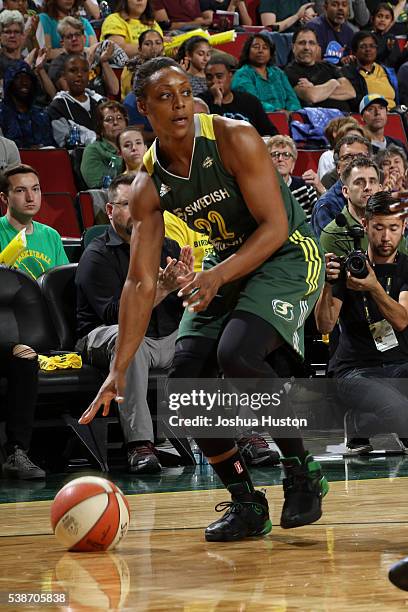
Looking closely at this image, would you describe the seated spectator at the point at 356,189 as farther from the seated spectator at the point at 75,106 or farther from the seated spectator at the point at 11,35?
the seated spectator at the point at 11,35

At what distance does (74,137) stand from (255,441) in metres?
3.77

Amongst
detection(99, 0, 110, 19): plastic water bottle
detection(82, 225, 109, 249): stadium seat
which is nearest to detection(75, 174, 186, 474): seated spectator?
detection(82, 225, 109, 249): stadium seat

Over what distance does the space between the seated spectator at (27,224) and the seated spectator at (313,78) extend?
472 cm

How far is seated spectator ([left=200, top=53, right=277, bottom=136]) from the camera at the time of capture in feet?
30.7

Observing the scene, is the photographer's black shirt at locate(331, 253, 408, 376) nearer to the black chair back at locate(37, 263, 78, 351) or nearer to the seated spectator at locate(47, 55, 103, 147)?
the black chair back at locate(37, 263, 78, 351)

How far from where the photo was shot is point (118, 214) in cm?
656

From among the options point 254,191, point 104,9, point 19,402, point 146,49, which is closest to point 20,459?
point 19,402

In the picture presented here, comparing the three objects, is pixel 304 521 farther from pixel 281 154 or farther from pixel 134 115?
pixel 134 115

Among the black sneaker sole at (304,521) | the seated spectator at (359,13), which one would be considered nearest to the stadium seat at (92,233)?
the black sneaker sole at (304,521)

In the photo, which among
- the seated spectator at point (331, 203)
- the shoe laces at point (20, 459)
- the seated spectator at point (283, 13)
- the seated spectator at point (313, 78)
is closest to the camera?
the shoe laces at point (20, 459)

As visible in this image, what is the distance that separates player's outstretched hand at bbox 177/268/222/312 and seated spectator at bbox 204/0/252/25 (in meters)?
9.66

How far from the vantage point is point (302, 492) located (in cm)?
404

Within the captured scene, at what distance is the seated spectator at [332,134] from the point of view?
891 cm

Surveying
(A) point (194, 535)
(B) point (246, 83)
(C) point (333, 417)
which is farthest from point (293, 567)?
(B) point (246, 83)
